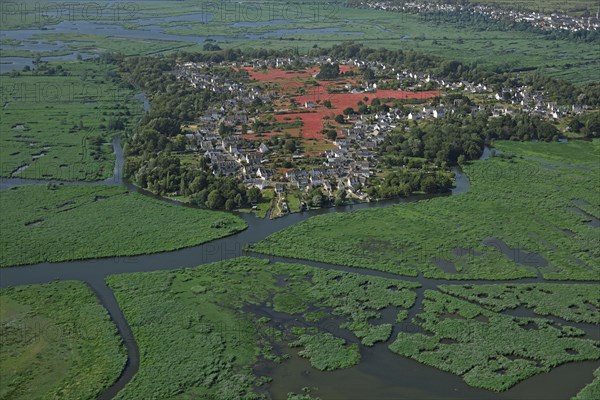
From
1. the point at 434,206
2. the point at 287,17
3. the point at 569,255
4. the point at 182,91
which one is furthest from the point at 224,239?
the point at 287,17

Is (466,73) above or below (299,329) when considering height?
above

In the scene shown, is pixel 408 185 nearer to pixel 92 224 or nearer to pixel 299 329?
pixel 299 329

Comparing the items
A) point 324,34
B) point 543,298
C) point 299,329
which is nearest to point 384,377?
point 299,329

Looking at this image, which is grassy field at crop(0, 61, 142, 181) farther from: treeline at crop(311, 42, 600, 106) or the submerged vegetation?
treeline at crop(311, 42, 600, 106)

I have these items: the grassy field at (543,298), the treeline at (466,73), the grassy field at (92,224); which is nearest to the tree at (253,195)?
the grassy field at (92,224)

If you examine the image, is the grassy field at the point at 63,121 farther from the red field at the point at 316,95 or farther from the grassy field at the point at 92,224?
the red field at the point at 316,95

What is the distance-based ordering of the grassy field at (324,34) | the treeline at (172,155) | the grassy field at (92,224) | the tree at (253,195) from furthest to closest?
1. the grassy field at (324,34)
2. the treeline at (172,155)
3. the tree at (253,195)
4. the grassy field at (92,224)

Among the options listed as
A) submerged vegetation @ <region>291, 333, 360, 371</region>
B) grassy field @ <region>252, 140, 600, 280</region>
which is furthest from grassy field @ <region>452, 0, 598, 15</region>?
submerged vegetation @ <region>291, 333, 360, 371</region>

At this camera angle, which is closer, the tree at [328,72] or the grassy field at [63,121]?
the grassy field at [63,121]
